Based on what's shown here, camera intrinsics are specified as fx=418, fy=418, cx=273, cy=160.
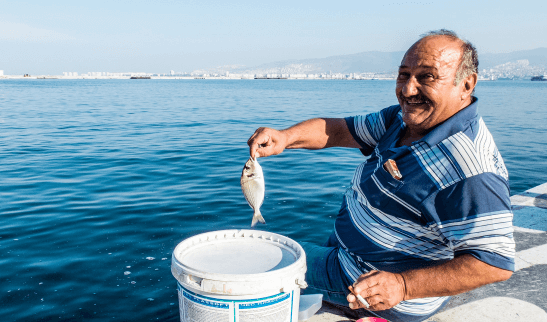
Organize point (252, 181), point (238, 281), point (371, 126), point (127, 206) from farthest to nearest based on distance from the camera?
point (127, 206) < point (371, 126) < point (252, 181) < point (238, 281)

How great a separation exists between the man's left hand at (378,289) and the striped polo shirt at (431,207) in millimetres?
371

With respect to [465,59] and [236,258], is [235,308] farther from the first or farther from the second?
[465,59]

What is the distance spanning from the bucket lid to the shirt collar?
1.03m

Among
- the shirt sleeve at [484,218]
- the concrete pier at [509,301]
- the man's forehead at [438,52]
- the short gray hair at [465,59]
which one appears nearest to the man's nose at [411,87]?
the man's forehead at [438,52]

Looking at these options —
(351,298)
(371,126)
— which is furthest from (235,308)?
(371,126)

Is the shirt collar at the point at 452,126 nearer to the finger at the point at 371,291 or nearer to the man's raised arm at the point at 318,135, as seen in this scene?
the finger at the point at 371,291

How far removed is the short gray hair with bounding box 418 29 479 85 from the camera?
2.59 metres

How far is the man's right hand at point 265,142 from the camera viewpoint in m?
3.03

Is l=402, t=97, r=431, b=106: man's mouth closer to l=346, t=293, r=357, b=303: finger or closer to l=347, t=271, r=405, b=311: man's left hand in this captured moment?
l=347, t=271, r=405, b=311: man's left hand

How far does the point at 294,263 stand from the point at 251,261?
31 centimetres

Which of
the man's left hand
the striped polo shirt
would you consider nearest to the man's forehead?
the striped polo shirt

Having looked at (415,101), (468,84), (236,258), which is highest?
(468,84)

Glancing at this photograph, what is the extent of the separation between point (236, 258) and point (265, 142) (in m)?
0.97

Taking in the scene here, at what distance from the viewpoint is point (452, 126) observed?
2506 mm
